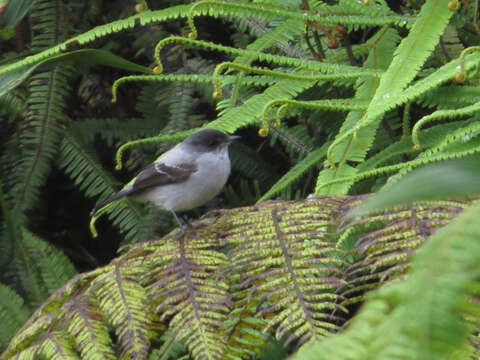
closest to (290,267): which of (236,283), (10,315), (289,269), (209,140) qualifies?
(289,269)

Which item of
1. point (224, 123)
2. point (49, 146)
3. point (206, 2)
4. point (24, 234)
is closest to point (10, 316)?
point (24, 234)

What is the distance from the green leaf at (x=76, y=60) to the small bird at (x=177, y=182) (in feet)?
2.12

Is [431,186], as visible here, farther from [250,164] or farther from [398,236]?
[250,164]

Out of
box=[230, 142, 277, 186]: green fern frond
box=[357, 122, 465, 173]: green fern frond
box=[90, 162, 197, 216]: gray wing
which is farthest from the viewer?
box=[230, 142, 277, 186]: green fern frond

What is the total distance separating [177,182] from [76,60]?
811 millimetres

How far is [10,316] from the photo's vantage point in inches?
93.3

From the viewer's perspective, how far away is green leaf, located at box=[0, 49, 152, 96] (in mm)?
2186

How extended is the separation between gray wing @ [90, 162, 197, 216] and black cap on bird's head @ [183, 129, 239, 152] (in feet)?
0.45

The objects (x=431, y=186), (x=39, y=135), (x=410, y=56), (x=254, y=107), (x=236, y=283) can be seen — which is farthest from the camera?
(x=39, y=135)

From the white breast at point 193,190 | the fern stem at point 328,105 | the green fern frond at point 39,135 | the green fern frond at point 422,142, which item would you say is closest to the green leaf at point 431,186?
the fern stem at point 328,105

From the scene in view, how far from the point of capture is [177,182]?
289 cm

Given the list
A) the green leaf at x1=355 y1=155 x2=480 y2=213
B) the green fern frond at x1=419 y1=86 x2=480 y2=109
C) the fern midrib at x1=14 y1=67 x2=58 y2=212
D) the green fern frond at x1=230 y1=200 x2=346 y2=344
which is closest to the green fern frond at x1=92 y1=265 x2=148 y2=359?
the green fern frond at x1=230 y1=200 x2=346 y2=344

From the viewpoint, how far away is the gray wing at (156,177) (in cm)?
276

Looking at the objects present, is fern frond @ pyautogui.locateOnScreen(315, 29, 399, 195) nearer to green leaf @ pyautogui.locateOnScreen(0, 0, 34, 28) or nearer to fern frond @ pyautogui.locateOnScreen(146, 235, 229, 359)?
fern frond @ pyautogui.locateOnScreen(146, 235, 229, 359)
